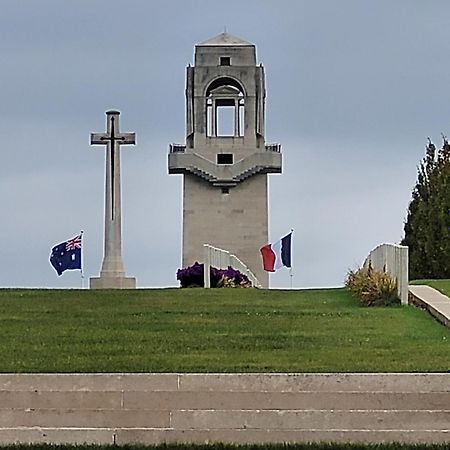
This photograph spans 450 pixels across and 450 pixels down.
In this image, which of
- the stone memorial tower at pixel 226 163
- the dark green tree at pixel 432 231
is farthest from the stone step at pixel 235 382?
the stone memorial tower at pixel 226 163

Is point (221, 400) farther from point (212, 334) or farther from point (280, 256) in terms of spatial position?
point (280, 256)

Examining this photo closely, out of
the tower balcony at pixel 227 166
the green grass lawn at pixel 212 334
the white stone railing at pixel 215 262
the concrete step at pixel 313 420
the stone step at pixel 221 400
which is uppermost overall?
the tower balcony at pixel 227 166

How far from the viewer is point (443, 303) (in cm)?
2144

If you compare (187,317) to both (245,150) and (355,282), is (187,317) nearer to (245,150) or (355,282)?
(355,282)

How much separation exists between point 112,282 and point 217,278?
8.49 m

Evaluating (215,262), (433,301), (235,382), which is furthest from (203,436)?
(215,262)

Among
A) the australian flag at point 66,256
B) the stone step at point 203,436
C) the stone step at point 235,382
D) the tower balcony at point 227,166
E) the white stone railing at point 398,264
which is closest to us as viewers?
the stone step at point 203,436

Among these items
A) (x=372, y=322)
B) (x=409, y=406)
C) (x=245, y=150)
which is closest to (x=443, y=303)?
(x=372, y=322)

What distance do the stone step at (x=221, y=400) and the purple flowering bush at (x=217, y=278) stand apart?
21115 millimetres

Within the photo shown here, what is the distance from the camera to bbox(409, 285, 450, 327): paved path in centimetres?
1952

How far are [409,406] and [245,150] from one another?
139 feet

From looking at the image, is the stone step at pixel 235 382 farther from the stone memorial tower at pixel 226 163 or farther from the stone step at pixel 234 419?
the stone memorial tower at pixel 226 163

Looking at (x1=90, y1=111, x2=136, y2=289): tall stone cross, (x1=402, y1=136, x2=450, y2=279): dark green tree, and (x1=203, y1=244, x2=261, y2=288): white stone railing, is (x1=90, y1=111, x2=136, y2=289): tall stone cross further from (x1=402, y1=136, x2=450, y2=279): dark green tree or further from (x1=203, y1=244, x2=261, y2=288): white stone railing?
(x1=402, y1=136, x2=450, y2=279): dark green tree

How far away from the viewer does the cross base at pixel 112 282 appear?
137 feet
